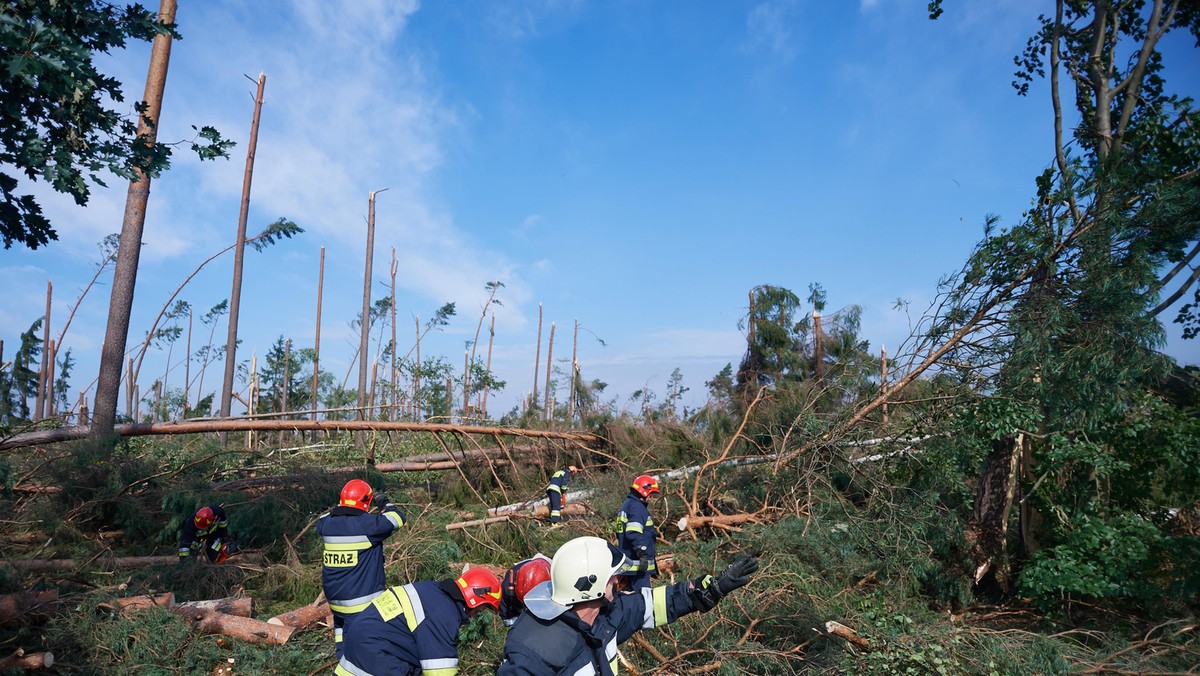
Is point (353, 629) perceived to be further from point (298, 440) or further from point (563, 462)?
point (298, 440)

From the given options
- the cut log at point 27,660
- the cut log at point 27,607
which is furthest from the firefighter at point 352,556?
the cut log at point 27,607

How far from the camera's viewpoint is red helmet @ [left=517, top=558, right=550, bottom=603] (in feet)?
10.3

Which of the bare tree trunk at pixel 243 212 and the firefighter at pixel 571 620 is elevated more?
the bare tree trunk at pixel 243 212

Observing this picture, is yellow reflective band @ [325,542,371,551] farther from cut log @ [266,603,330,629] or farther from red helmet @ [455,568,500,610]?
cut log @ [266,603,330,629]

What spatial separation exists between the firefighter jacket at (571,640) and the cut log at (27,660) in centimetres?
398

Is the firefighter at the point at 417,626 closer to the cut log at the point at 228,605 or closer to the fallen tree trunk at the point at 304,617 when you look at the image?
the fallen tree trunk at the point at 304,617

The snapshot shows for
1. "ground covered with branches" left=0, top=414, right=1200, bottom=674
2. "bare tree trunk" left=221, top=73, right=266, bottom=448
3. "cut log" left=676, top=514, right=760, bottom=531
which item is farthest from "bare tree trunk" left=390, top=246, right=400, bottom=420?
"cut log" left=676, top=514, right=760, bottom=531

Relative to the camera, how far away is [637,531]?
20.6ft

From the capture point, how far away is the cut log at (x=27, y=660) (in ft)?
15.0

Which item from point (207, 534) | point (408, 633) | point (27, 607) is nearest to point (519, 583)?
point (408, 633)

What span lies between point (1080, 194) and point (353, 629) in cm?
771

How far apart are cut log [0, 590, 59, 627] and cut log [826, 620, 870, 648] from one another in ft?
18.7

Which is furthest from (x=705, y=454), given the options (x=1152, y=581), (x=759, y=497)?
(x=1152, y=581)

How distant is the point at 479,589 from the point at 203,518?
5.35m
